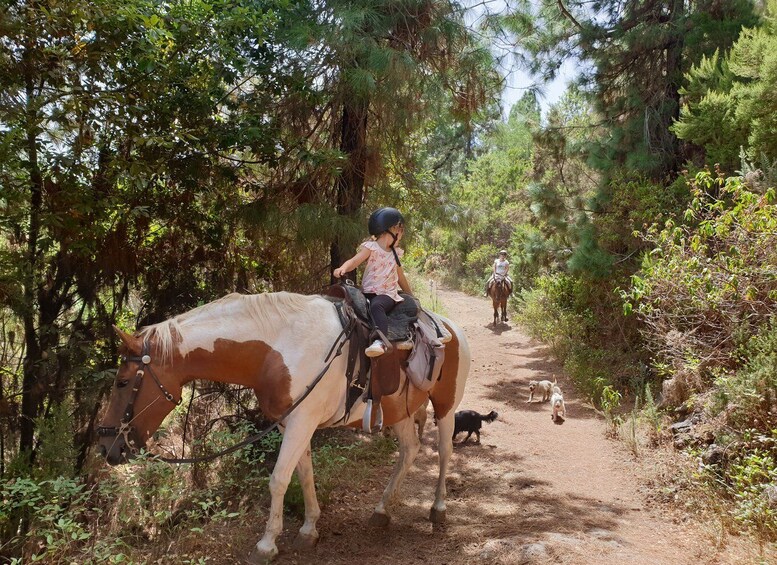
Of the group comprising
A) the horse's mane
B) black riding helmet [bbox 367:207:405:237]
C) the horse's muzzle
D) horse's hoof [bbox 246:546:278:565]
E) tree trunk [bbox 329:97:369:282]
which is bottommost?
horse's hoof [bbox 246:546:278:565]

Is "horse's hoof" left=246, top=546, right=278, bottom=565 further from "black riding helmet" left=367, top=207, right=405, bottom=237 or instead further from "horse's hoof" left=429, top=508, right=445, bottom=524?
"black riding helmet" left=367, top=207, right=405, bottom=237

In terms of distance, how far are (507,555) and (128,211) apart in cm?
442

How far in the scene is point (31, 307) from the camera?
17.1 ft

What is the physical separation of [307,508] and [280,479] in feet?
2.14

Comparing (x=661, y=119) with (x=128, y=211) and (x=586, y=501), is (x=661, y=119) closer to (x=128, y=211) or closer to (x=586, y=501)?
(x=586, y=501)

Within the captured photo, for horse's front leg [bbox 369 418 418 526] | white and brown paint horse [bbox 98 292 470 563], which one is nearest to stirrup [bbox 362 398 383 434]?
white and brown paint horse [bbox 98 292 470 563]

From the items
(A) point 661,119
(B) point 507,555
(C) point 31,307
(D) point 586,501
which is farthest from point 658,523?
(A) point 661,119

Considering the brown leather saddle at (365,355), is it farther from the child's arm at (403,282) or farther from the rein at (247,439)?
the child's arm at (403,282)

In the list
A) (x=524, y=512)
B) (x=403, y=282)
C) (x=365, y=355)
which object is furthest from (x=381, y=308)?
(x=524, y=512)

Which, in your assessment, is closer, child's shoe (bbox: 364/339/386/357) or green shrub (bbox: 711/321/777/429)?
→ child's shoe (bbox: 364/339/386/357)

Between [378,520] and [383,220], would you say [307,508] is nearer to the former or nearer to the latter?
[378,520]

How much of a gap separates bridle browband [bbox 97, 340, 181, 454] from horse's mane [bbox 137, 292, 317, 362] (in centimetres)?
10

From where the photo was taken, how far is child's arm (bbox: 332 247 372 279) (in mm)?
4057

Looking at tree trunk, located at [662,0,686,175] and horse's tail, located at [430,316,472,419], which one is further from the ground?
tree trunk, located at [662,0,686,175]
